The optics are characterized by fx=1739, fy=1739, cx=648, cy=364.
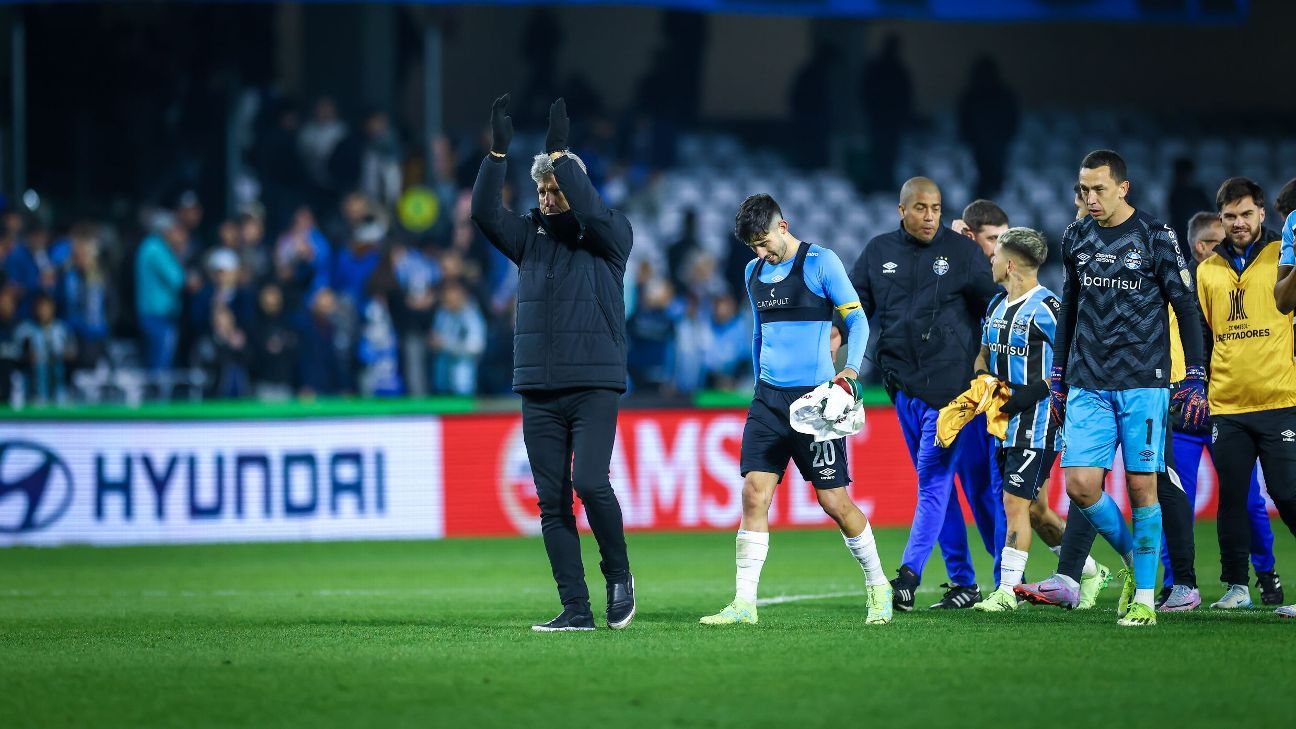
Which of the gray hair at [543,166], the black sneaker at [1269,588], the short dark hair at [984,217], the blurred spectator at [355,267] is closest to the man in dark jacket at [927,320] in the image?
the short dark hair at [984,217]

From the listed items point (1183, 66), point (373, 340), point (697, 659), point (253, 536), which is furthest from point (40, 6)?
point (697, 659)

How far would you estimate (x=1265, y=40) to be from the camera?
2811 centimetres

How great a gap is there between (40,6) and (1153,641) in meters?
20.7

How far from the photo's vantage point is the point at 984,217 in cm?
1063

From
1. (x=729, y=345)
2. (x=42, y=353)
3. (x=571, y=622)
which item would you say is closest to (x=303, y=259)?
(x=42, y=353)

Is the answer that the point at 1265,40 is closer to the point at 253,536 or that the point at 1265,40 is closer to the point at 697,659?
the point at 253,536

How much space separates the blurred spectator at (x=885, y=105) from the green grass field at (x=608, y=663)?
14.5m

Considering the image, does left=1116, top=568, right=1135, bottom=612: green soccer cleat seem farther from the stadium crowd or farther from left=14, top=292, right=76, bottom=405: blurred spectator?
left=14, top=292, right=76, bottom=405: blurred spectator

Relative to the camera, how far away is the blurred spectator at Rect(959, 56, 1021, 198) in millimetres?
25031

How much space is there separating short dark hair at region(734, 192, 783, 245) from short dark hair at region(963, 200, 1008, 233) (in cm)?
214

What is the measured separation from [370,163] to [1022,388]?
1424cm

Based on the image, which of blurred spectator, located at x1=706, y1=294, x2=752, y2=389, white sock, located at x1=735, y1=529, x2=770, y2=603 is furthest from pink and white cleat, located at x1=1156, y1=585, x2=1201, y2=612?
blurred spectator, located at x1=706, y1=294, x2=752, y2=389

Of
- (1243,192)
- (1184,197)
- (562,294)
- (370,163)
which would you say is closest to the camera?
(562,294)

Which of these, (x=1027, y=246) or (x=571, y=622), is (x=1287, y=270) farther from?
(x=571, y=622)
